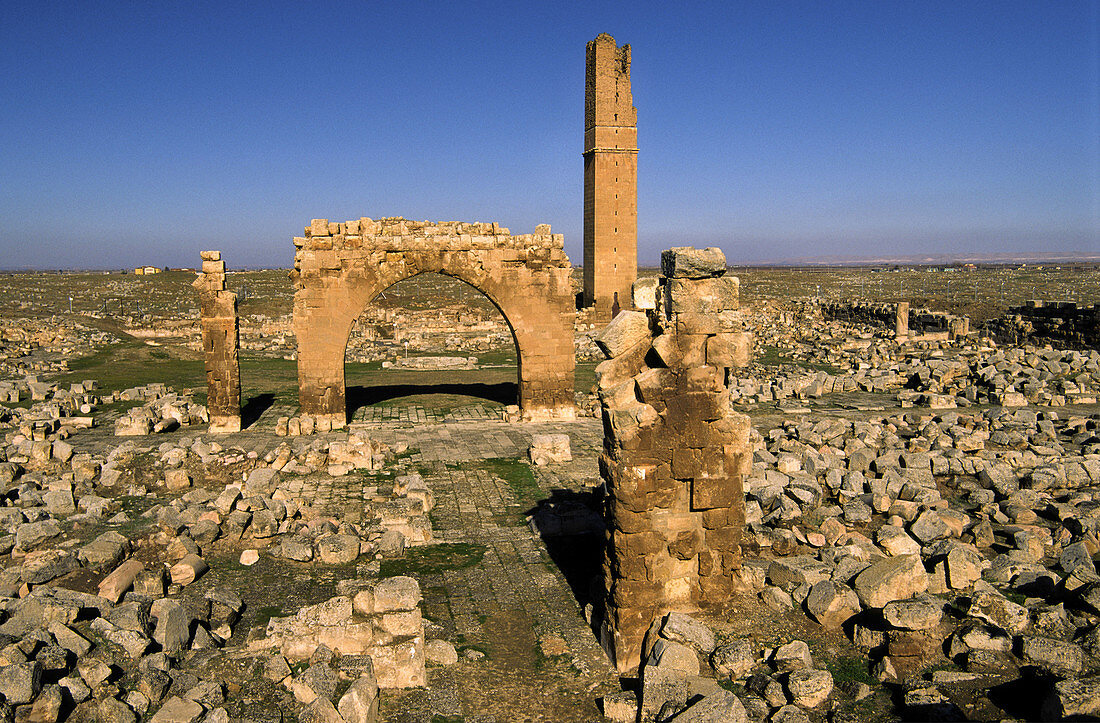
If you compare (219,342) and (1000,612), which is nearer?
(1000,612)

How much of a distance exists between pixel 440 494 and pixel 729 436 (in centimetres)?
567

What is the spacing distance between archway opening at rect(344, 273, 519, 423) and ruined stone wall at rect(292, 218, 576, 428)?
976 millimetres

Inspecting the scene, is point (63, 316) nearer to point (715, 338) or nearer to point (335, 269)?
point (335, 269)

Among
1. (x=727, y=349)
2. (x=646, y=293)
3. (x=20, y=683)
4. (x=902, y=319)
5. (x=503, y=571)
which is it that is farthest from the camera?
(x=902, y=319)

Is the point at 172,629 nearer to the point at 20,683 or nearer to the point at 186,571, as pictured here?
the point at 20,683

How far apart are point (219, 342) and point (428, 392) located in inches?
233

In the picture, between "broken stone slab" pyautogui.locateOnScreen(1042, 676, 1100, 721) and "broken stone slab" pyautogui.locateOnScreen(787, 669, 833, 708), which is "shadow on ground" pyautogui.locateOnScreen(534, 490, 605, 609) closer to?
"broken stone slab" pyautogui.locateOnScreen(787, 669, 833, 708)

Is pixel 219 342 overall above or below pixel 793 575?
above

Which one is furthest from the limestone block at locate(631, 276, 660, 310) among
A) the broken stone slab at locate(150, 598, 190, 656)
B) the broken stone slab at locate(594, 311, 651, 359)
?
the broken stone slab at locate(150, 598, 190, 656)

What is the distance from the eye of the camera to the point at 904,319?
100.0ft

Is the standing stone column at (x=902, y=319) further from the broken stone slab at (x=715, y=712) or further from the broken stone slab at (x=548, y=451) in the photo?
the broken stone slab at (x=715, y=712)

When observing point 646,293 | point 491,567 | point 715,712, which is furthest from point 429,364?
point 715,712

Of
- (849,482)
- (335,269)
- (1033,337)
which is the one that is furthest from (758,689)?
(1033,337)

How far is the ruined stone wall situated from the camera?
15.4m
